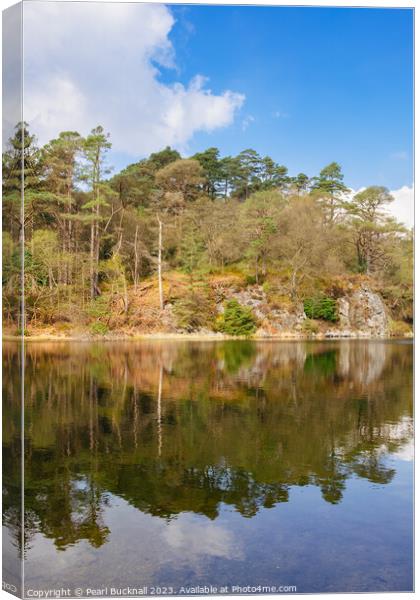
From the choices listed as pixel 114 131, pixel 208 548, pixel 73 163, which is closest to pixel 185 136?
pixel 114 131

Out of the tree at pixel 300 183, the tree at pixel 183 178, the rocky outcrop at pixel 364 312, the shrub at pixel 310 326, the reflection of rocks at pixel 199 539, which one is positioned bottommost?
the reflection of rocks at pixel 199 539

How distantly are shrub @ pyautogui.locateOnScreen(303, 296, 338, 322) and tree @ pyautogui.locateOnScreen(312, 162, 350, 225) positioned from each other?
1100mm

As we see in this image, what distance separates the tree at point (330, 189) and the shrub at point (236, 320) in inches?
67.9

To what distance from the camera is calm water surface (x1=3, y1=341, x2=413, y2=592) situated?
413 cm

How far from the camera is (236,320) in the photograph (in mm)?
8188

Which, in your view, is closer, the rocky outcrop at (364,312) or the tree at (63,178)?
the tree at (63,178)

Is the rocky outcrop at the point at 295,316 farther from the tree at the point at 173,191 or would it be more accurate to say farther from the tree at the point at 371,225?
the tree at the point at 173,191

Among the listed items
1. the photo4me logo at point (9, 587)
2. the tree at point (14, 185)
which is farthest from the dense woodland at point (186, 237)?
the photo4me logo at point (9, 587)

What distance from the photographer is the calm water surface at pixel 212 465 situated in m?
4.13

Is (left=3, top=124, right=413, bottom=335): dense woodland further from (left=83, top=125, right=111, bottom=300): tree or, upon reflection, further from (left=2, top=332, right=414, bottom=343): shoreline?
(left=2, top=332, right=414, bottom=343): shoreline

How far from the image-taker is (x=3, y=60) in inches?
168

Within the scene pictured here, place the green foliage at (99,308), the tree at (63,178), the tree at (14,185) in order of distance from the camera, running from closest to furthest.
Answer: the tree at (14,185) < the tree at (63,178) < the green foliage at (99,308)

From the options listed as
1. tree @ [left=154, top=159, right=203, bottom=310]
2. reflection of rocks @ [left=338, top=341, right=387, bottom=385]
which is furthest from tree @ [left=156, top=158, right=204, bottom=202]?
reflection of rocks @ [left=338, top=341, right=387, bottom=385]

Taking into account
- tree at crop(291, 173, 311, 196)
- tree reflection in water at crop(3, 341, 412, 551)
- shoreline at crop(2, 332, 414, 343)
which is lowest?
tree reflection in water at crop(3, 341, 412, 551)
